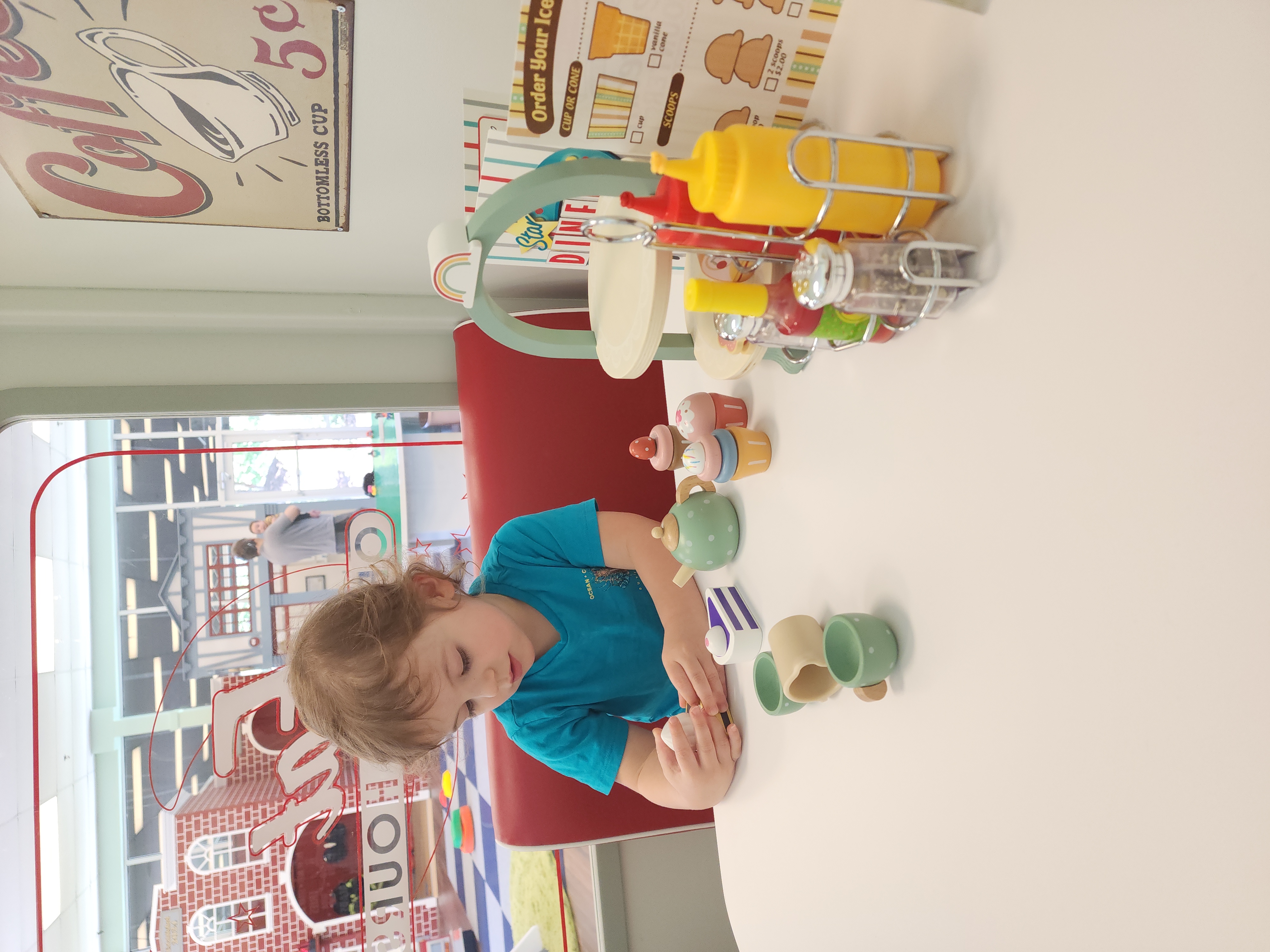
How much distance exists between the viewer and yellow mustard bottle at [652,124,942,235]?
0.45 metres

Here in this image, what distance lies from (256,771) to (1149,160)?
1652 mm

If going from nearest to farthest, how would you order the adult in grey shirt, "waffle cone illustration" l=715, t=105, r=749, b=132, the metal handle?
the metal handle, "waffle cone illustration" l=715, t=105, r=749, b=132, the adult in grey shirt

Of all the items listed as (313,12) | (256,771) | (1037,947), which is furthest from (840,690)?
(256,771)

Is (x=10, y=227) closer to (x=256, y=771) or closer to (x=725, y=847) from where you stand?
(x=256, y=771)

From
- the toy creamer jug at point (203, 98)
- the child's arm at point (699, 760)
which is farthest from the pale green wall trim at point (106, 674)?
the child's arm at point (699, 760)

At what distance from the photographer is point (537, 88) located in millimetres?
549

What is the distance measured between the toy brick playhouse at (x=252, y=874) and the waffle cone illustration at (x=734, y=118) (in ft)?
4.57

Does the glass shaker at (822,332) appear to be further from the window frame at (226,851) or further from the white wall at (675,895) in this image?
the window frame at (226,851)

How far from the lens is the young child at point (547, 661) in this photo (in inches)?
35.3

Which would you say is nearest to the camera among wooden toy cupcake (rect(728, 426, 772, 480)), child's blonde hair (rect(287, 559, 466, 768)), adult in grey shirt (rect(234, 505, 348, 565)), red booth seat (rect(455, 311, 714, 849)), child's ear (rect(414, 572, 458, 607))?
wooden toy cupcake (rect(728, 426, 772, 480))

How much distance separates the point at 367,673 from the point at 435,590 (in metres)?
0.17

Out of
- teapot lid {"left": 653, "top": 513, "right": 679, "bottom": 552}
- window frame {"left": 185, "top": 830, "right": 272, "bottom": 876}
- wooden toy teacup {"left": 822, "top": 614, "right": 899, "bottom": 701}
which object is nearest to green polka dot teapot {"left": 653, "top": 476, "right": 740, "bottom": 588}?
teapot lid {"left": 653, "top": 513, "right": 679, "bottom": 552}

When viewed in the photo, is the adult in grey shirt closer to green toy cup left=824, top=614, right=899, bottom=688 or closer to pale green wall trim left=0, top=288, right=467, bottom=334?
pale green wall trim left=0, top=288, right=467, bottom=334

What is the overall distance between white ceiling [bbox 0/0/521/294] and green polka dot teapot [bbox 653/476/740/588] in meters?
0.73
